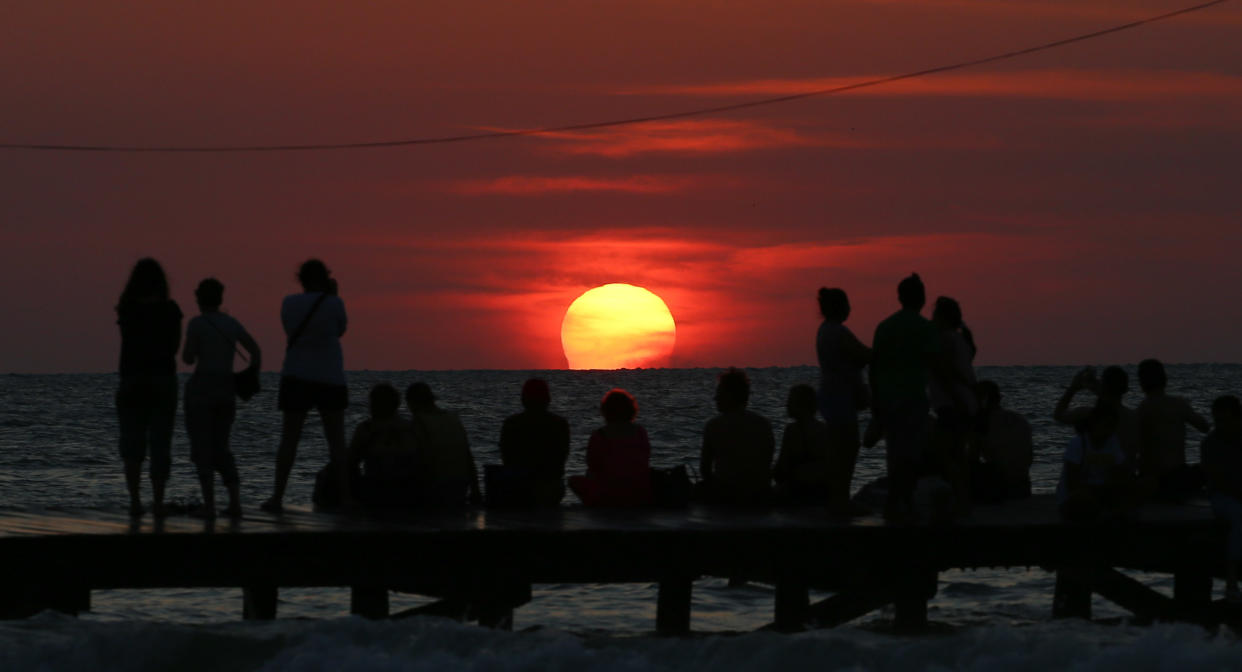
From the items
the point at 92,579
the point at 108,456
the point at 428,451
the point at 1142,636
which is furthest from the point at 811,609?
the point at 108,456

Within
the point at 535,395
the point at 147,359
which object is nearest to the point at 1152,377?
the point at 535,395

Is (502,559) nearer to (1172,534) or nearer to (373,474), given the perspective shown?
(373,474)

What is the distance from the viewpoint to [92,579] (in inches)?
403

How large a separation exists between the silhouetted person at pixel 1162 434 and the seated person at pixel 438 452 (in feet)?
19.7

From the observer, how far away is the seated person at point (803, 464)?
11.9 metres

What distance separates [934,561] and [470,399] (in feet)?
307

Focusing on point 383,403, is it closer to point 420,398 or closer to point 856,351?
point 420,398

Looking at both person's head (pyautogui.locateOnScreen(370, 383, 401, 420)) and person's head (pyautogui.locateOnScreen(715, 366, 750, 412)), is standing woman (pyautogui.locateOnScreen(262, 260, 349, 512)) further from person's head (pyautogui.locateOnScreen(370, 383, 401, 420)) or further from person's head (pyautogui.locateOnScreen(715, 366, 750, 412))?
person's head (pyautogui.locateOnScreen(715, 366, 750, 412))

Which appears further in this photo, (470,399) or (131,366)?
(470,399)

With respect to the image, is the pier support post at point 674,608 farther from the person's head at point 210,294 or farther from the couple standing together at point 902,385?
the person's head at point 210,294

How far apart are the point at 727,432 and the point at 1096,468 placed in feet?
9.53

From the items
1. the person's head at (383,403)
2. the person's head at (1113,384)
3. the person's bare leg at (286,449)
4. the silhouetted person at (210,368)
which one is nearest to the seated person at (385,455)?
the person's head at (383,403)

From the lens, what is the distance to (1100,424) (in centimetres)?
1107

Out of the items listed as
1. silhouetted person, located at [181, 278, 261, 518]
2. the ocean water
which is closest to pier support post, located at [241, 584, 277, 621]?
the ocean water
